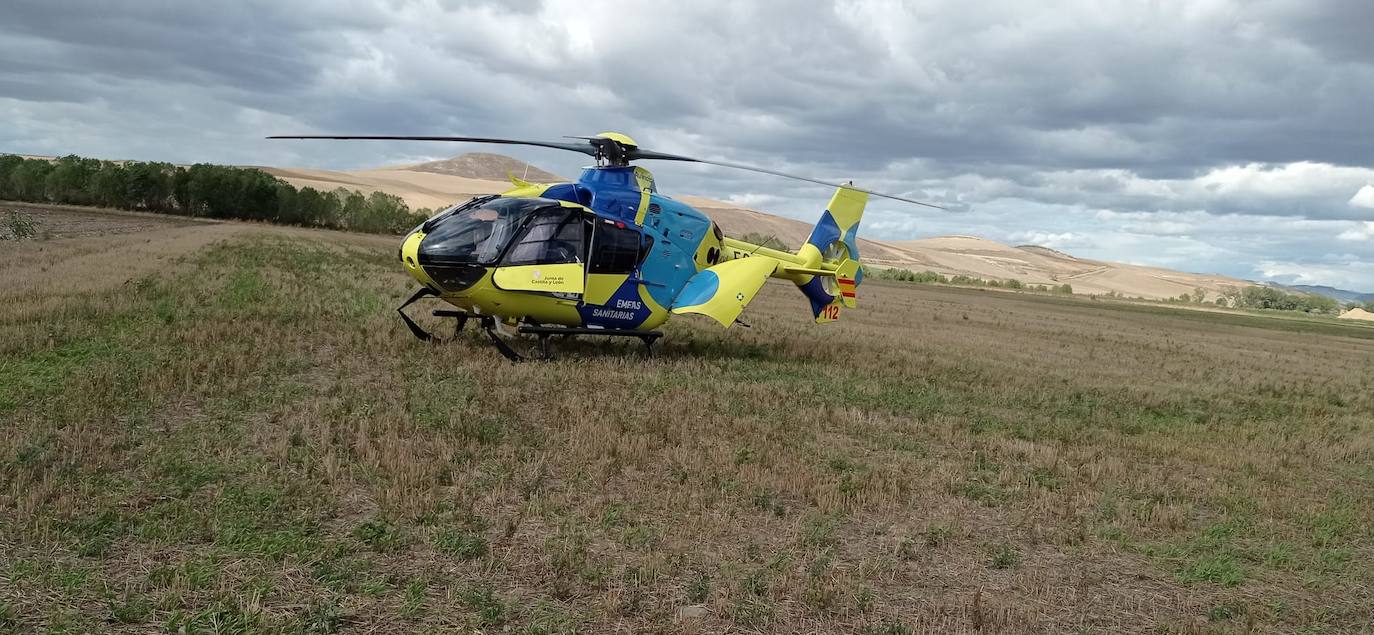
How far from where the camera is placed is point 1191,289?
140375mm

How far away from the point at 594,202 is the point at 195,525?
9.30 meters

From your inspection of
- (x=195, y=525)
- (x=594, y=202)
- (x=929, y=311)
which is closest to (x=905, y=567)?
(x=195, y=525)

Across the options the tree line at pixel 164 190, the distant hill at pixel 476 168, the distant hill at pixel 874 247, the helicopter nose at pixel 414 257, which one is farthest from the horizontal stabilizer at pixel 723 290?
the distant hill at pixel 476 168

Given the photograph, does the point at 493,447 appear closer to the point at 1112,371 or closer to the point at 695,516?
the point at 695,516

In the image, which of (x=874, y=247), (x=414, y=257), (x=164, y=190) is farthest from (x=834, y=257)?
(x=874, y=247)

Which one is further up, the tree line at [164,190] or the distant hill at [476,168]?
the distant hill at [476,168]

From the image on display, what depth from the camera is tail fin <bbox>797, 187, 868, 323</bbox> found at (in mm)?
17984

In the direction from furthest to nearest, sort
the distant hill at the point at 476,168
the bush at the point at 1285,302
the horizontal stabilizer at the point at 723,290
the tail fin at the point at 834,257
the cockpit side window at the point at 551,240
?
the distant hill at the point at 476,168 → the bush at the point at 1285,302 → the tail fin at the point at 834,257 → the horizontal stabilizer at the point at 723,290 → the cockpit side window at the point at 551,240

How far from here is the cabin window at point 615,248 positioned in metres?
13.8

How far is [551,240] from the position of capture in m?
13.0

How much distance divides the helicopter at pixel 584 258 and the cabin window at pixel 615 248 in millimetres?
18

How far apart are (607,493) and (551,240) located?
21.5 ft

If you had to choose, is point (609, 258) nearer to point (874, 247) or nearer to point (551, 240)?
point (551, 240)

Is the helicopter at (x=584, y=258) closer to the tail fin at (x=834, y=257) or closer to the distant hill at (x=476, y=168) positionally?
the tail fin at (x=834, y=257)
